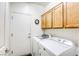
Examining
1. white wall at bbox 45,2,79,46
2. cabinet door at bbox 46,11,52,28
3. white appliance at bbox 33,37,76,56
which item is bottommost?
white appliance at bbox 33,37,76,56

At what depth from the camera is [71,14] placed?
141cm

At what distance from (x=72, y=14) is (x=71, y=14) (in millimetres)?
19

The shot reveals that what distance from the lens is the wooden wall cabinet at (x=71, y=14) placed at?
4.39 ft

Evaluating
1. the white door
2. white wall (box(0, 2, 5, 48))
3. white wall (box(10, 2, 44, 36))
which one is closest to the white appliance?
the white door

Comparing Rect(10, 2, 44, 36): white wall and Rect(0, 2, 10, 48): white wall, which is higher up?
Rect(10, 2, 44, 36): white wall

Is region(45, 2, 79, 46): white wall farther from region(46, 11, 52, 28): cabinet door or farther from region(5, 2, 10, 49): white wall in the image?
region(5, 2, 10, 49): white wall

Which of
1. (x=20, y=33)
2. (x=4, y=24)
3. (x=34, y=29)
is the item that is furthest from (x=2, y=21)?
(x=34, y=29)

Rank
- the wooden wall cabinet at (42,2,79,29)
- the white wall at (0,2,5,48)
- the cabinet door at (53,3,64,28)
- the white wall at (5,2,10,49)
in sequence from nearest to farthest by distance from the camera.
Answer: the white wall at (0,2,5,48), the white wall at (5,2,10,49), the wooden wall cabinet at (42,2,79,29), the cabinet door at (53,3,64,28)

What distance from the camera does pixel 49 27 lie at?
1537mm

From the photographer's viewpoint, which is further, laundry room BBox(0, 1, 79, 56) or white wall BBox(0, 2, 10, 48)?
laundry room BBox(0, 1, 79, 56)

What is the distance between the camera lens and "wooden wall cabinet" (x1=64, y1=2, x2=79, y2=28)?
1.34 meters

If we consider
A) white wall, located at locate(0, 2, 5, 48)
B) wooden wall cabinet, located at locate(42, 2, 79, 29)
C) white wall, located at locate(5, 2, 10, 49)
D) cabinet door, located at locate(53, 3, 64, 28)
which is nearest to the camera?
white wall, located at locate(0, 2, 5, 48)

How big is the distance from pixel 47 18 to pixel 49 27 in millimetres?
138

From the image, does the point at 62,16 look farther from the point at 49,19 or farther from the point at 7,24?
the point at 7,24
